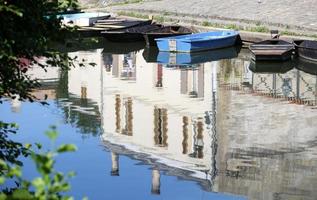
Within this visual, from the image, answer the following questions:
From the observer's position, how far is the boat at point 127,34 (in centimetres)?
3706

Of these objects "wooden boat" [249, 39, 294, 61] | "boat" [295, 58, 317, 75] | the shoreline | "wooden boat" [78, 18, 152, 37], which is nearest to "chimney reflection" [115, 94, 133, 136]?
"wooden boat" [249, 39, 294, 61]

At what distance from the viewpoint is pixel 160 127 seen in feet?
66.5

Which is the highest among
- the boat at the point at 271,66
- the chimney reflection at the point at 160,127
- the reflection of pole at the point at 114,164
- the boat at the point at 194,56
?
the boat at the point at 194,56

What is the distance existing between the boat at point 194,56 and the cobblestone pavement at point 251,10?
12.7 feet

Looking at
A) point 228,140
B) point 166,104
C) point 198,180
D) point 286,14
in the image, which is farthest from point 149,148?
point 286,14

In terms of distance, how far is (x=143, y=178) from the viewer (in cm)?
1443

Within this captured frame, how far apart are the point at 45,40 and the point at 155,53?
88.4ft

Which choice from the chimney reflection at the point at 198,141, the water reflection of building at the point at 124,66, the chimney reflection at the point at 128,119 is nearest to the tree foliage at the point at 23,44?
the chimney reflection at the point at 198,141

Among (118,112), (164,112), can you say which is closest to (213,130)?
(164,112)

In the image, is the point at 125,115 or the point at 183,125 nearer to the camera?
the point at 183,125

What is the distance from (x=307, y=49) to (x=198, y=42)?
5447 millimetres

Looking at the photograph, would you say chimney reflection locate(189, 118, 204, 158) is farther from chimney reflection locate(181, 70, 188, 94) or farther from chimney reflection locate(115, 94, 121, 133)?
chimney reflection locate(181, 70, 188, 94)

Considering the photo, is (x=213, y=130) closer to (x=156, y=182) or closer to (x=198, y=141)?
(x=198, y=141)

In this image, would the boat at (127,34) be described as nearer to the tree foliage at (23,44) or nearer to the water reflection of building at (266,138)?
the water reflection of building at (266,138)
